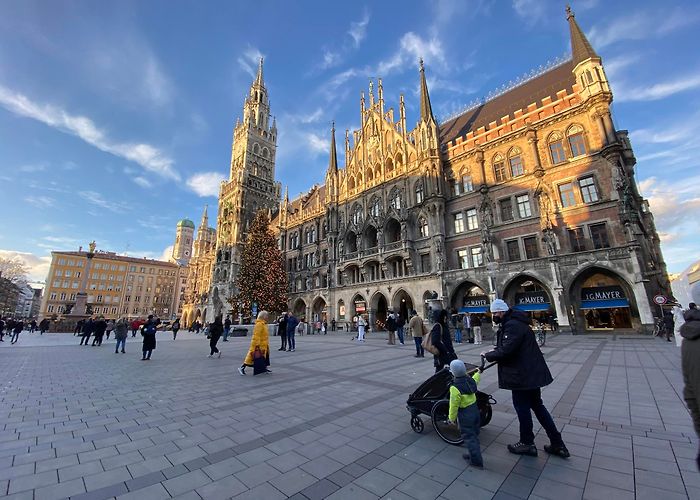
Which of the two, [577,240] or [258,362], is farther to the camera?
A: [577,240]

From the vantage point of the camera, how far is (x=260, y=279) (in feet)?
110

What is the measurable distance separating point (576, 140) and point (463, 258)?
40.8 feet

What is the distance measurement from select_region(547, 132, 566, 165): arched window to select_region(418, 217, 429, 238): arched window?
11.4 metres

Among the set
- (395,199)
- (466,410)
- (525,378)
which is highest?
(395,199)

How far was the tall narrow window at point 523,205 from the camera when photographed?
24.5 m

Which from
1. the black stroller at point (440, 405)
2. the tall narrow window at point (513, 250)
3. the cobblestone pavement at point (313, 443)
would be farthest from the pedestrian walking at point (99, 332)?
the tall narrow window at point (513, 250)

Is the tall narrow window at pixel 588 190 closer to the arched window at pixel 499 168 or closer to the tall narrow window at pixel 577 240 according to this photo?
the tall narrow window at pixel 577 240

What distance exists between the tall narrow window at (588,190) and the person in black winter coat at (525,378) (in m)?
24.1

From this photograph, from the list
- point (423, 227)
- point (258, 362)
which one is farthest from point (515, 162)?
point (258, 362)

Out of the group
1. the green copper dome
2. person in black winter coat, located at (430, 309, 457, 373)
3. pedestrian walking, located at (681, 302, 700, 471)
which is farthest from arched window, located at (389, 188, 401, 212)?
the green copper dome

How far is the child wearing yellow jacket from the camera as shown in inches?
134

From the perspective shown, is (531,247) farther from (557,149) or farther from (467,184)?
(467,184)

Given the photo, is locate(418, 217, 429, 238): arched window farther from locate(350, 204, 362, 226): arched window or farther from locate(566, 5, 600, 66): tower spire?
locate(566, 5, 600, 66): tower spire

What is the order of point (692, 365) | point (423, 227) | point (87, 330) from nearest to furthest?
1. point (692, 365)
2. point (87, 330)
3. point (423, 227)
